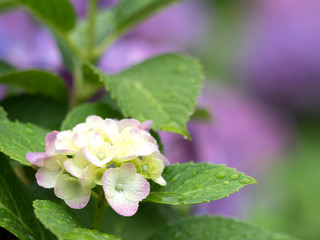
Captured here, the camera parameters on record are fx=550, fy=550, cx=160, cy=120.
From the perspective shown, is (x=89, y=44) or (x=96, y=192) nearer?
(x=96, y=192)

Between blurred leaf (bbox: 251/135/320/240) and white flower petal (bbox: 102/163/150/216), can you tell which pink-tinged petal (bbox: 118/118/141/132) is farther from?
Answer: blurred leaf (bbox: 251/135/320/240)

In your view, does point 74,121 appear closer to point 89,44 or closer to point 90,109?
point 90,109

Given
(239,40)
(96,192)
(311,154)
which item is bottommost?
(96,192)

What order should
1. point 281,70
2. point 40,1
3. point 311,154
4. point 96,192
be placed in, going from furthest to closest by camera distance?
point 281,70
point 311,154
point 40,1
point 96,192

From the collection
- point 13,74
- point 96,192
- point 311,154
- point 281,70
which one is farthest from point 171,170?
point 281,70

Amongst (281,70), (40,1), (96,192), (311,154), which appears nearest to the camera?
(96,192)

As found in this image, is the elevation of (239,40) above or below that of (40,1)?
above

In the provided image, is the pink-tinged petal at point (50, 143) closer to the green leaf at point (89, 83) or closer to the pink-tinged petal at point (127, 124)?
the pink-tinged petal at point (127, 124)

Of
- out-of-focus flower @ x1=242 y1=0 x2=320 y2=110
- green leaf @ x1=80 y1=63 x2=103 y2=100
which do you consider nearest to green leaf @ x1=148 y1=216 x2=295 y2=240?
green leaf @ x1=80 y1=63 x2=103 y2=100
